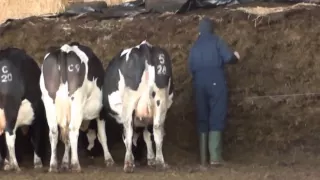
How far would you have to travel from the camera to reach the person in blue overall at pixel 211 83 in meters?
12.0

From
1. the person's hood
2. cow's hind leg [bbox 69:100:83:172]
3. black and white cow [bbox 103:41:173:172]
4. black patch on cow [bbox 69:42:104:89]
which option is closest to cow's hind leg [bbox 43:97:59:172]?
cow's hind leg [bbox 69:100:83:172]

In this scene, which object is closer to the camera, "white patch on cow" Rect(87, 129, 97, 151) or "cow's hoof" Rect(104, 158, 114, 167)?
"cow's hoof" Rect(104, 158, 114, 167)

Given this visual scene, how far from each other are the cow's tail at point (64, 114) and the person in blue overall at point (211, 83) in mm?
1967

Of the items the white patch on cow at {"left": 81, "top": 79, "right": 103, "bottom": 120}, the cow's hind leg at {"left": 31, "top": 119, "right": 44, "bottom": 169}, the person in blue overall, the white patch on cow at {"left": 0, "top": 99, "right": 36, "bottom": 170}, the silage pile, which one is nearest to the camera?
the white patch on cow at {"left": 0, "top": 99, "right": 36, "bottom": 170}

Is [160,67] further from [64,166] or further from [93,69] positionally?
[64,166]

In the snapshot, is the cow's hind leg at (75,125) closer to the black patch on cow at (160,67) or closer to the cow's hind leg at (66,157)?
the cow's hind leg at (66,157)

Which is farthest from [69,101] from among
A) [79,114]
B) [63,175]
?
[63,175]

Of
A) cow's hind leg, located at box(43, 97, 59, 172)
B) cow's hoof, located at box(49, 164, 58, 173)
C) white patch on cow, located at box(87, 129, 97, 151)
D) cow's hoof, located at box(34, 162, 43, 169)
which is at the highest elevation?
cow's hind leg, located at box(43, 97, 59, 172)

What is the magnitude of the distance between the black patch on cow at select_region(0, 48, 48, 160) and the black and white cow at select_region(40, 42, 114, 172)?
0.89 feet

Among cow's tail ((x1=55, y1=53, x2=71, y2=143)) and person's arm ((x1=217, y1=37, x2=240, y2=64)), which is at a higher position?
person's arm ((x1=217, y1=37, x2=240, y2=64))

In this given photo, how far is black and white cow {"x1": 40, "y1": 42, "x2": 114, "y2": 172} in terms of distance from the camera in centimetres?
1134

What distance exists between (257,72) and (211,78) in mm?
2173

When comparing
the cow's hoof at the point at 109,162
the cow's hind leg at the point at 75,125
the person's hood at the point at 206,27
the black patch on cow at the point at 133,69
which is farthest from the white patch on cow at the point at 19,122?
the person's hood at the point at 206,27

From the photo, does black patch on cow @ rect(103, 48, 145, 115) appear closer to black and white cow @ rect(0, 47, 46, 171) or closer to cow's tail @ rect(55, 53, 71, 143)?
cow's tail @ rect(55, 53, 71, 143)
